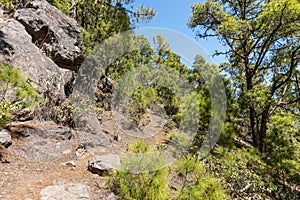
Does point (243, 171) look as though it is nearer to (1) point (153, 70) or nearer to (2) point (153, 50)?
(1) point (153, 70)

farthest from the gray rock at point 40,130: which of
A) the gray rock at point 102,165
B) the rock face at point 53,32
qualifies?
the rock face at point 53,32

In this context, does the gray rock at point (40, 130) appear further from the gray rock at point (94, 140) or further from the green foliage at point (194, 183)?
the green foliage at point (194, 183)

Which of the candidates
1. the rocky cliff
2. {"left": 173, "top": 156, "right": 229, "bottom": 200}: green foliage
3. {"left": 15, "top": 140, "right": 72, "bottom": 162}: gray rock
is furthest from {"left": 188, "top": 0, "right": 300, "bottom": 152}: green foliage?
{"left": 15, "top": 140, "right": 72, "bottom": 162}: gray rock

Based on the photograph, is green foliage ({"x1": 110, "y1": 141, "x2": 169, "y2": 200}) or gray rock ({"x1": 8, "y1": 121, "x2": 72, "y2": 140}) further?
A: gray rock ({"x1": 8, "y1": 121, "x2": 72, "y2": 140})

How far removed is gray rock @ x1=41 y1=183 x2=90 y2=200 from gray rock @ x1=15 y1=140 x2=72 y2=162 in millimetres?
814

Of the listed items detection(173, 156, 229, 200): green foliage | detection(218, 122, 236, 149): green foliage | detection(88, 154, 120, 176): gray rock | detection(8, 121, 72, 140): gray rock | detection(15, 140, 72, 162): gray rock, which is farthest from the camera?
detection(218, 122, 236, 149): green foliage

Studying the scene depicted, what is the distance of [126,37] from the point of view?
664 cm

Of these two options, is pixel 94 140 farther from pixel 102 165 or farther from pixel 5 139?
pixel 5 139

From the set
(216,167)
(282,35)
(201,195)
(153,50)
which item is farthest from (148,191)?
(153,50)

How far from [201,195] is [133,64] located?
553 centimetres

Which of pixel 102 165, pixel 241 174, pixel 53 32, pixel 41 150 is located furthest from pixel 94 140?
pixel 53 32

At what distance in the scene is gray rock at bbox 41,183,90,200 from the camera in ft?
7.11

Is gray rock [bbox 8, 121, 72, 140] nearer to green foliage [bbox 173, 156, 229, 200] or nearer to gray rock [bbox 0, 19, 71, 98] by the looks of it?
gray rock [bbox 0, 19, 71, 98]

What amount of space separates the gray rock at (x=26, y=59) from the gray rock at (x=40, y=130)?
27.2 inches
